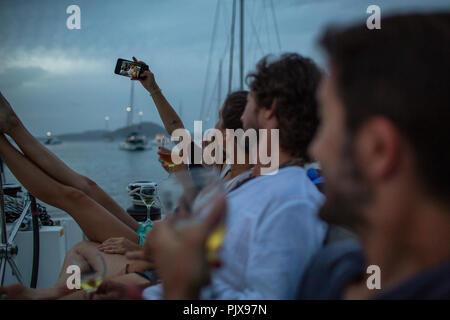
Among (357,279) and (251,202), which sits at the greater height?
(251,202)

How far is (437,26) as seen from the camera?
0.69 metres

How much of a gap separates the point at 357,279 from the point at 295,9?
4765 millimetres

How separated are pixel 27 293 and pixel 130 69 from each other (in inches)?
68.4

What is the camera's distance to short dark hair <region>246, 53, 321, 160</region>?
4.76 feet

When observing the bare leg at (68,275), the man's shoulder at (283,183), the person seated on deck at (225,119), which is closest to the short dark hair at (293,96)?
the man's shoulder at (283,183)

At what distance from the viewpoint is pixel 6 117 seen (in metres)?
2.11

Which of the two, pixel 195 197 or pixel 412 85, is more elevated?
pixel 412 85

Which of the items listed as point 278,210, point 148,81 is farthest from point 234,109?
point 278,210

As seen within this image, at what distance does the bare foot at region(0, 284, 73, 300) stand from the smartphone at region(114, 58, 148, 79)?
1545 millimetres

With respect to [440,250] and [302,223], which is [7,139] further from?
[440,250]

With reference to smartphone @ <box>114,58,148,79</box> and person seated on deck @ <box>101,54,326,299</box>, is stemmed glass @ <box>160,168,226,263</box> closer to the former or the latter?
person seated on deck @ <box>101,54,326,299</box>

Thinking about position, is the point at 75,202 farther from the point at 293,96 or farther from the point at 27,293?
the point at 293,96

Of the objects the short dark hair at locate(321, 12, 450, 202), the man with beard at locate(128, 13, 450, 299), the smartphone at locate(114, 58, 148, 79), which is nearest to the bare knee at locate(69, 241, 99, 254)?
the smartphone at locate(114, 58, 148, 79)
